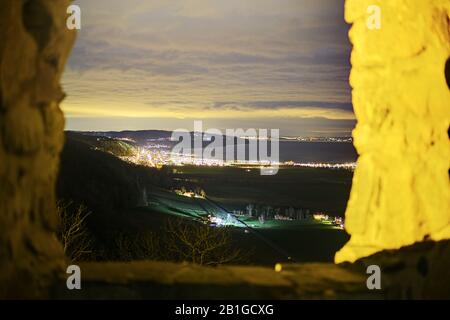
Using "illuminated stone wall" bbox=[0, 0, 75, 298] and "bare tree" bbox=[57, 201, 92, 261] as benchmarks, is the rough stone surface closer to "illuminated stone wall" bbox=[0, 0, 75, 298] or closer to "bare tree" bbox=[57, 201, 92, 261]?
"illuminated stone wall" bbox=[0, 0, 75, 298]

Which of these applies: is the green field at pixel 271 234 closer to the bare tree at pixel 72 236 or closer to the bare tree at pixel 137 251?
the bare tree at pixel 137 251

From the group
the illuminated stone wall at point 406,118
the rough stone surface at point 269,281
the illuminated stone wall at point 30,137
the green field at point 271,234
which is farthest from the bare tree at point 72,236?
the green field at point 271,234

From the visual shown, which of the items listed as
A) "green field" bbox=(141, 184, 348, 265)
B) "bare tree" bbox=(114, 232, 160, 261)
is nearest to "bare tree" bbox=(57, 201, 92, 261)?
"bare tree" bbox=(114, 232, 160, 261)

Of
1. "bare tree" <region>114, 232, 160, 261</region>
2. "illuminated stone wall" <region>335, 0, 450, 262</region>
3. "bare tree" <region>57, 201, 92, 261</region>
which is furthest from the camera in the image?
"bare tree" <region>114, 232, 160, 261</region>

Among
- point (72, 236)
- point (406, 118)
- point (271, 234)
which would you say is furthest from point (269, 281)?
point (271, 234)

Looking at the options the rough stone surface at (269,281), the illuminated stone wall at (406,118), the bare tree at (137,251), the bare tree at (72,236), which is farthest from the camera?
the bare tree at (137,251)

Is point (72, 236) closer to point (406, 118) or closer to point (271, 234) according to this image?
point (406, 118)

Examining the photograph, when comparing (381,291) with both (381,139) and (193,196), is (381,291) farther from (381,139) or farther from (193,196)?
(193,196)
